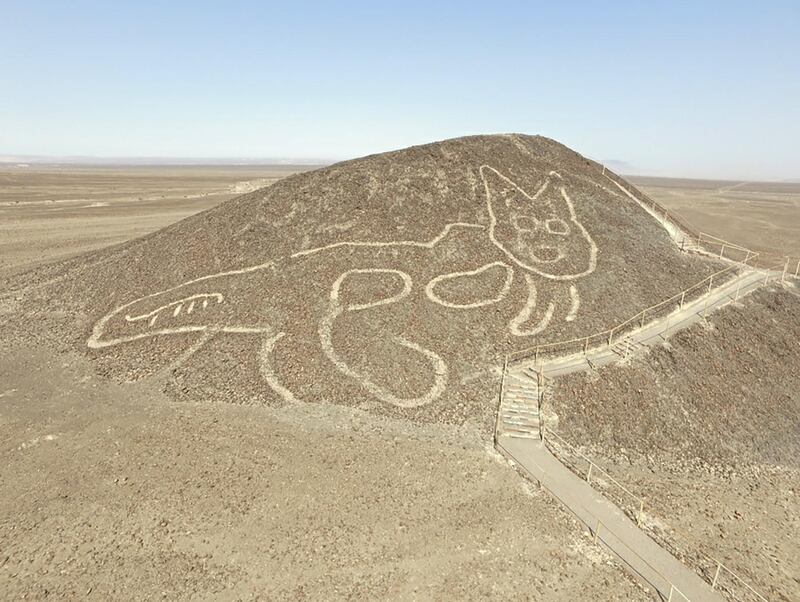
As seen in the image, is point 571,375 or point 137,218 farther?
point 137,218

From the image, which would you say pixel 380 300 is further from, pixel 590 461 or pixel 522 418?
pixel 590 461

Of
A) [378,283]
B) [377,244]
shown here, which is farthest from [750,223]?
[378,283]

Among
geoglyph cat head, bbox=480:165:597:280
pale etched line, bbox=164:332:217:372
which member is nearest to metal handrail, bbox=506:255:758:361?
geoglyph cat head, bbox=480:165:597:280

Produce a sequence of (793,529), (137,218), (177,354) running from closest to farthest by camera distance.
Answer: (793,529), (177,354), (137,218)

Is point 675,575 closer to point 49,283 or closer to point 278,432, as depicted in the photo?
point 278,432

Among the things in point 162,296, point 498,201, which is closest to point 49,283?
point 162,296

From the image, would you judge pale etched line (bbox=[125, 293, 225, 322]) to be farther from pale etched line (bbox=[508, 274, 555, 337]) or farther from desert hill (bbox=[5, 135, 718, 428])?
pale etched line (bbox=[508, 274, 555, 337])
